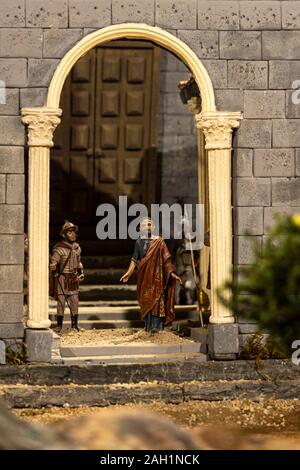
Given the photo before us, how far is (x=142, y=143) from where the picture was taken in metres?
20.4

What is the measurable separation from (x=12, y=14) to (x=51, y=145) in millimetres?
1594

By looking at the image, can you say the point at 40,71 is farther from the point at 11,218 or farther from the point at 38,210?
the point at 11,218

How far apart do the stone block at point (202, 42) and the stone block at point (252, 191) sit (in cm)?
153

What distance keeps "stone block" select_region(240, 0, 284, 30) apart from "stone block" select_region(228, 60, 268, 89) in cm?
45

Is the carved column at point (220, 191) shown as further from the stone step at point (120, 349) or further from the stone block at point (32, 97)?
the stone block at point (32, 97)

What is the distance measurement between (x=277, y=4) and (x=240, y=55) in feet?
2.61

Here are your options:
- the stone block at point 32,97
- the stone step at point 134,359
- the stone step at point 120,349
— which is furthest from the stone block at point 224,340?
the stone block at point 32,97

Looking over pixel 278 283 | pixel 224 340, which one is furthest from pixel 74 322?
pixel 278 283

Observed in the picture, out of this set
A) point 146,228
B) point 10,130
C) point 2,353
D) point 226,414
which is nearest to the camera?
point 226,414

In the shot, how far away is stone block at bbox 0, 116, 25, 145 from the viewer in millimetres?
14461

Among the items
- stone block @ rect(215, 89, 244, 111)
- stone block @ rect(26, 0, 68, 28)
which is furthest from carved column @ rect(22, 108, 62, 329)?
stone block @ rect(215, 89, 244, 111)

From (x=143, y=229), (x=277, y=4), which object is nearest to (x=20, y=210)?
(x=143, y=229)

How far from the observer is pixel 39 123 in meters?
14.4

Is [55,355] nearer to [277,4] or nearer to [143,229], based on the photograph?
[143,229]
